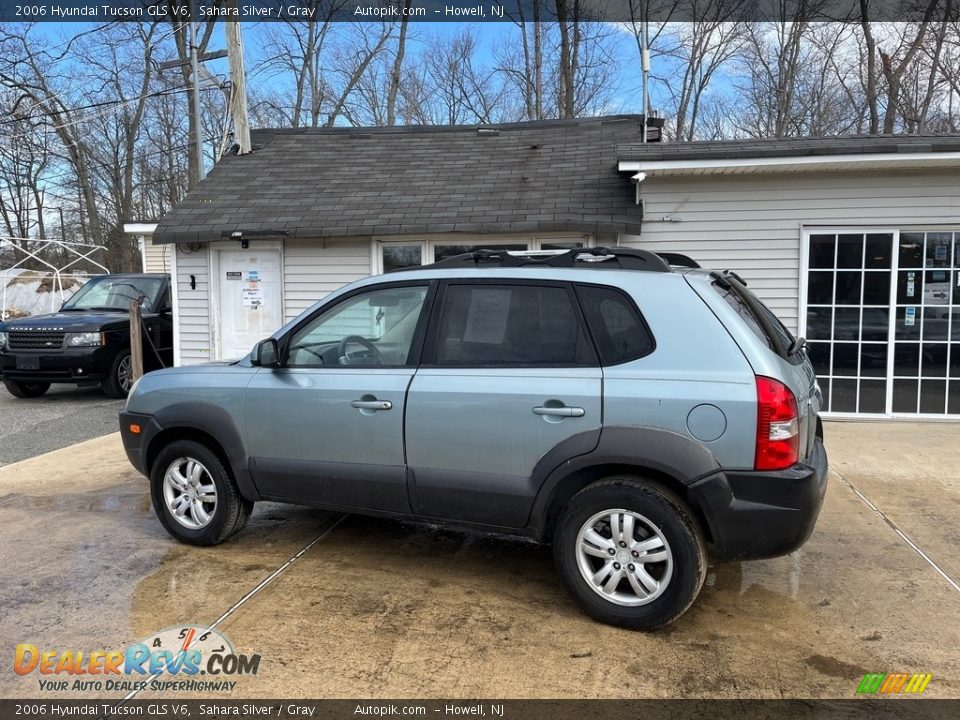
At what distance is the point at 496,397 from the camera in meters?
3.63

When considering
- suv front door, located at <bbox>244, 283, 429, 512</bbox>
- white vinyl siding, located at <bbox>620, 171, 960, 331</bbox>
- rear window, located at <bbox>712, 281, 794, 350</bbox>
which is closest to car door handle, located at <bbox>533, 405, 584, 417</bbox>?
suv front door, located at <bbox>244, 283, 429, 512</bbox>

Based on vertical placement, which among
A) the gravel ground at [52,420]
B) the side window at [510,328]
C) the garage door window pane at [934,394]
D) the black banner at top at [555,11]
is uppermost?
the black banner at top at [555,11]

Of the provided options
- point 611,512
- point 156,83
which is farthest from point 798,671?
point 156,83

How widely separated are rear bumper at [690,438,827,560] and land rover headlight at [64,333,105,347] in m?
9.57

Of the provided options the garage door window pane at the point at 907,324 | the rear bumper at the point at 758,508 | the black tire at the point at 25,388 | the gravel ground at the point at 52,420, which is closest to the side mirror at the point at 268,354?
the rear bumper at the point at 758,508

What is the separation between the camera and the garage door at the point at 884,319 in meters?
8.11

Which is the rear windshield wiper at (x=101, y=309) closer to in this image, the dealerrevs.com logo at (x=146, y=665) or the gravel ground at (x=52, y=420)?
the gravel ground at (x=52, y=420)

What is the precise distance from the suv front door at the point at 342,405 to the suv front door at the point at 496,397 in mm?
136

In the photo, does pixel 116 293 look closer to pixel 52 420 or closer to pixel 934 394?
pixel 52 420

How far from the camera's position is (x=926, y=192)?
7.95 meters

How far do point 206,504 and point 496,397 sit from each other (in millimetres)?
2192

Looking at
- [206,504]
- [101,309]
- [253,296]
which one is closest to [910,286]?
[206,504]

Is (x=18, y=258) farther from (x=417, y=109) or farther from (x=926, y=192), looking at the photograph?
(x=926, y=192)

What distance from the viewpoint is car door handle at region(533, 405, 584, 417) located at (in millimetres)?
3475
